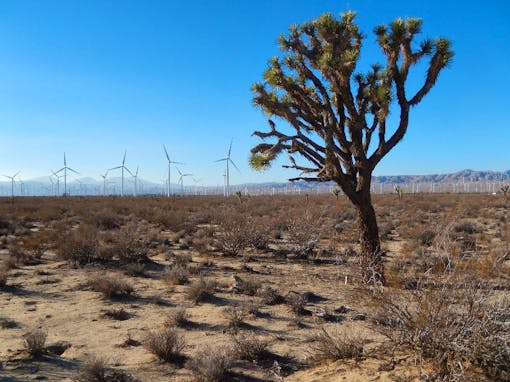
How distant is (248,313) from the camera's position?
7.61m

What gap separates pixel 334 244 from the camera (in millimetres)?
13367

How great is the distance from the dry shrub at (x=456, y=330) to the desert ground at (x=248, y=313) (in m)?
0.01

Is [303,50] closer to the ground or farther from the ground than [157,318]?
farther from the ground

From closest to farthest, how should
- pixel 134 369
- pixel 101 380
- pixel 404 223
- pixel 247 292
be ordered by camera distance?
pixel 101 380, pixel 134 369, pixel 247 292, pixel 404 223

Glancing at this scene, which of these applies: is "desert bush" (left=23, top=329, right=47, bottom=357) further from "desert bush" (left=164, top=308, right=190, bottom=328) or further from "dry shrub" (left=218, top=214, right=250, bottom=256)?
"dry shrub" (left=218, top=214, right=250, bottom=256)

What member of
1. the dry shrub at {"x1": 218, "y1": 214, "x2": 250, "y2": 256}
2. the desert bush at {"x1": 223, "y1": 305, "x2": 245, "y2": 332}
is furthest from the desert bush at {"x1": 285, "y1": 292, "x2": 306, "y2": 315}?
the dry shrub at {"x1": 218, "y1": 214, "x2": 250, "y2": 256}

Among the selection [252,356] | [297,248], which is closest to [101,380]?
[252,356]

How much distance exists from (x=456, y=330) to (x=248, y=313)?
4.03 metres

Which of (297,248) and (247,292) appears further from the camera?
(297,248)

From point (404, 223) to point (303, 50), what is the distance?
13.8m

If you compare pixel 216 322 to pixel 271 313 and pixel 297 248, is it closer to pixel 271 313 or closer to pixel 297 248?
pixel 271 313

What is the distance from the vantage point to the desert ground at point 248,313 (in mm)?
4371

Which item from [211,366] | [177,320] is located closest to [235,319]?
[177,320]

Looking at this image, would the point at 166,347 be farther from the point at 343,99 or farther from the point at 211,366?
the point at 343,99
